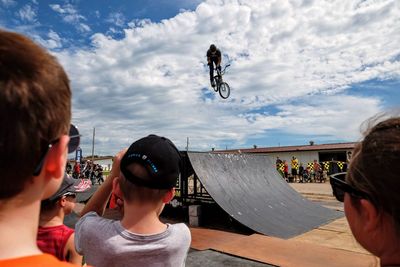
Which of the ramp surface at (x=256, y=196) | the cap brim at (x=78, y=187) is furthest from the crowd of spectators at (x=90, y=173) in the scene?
the cap brim at (x=78, y=187)

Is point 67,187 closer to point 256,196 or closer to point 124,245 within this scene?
point 124,245

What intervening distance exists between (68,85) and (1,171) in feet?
0.82

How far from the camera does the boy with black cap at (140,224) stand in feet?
4.79

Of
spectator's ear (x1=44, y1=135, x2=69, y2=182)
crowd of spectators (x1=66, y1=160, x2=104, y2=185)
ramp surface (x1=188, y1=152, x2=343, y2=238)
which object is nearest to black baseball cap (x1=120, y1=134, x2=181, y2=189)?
spectator's ear (x1=44, y1=135, x2=69, y2=182)

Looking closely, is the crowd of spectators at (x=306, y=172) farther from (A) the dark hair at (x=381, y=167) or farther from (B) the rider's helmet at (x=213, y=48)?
A: (A) the dark hair at (x=381, y=167)

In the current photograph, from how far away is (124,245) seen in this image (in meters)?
1.45

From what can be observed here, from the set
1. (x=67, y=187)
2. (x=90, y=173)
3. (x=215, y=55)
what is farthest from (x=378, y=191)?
(x=90, y=173)

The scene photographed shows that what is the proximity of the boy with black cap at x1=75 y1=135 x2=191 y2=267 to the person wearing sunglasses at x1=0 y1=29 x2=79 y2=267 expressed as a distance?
69 centimetres

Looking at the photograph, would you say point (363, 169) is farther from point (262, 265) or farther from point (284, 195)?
point (284, 195)

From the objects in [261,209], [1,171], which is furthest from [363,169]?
[261,209]

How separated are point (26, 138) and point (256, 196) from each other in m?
7.71

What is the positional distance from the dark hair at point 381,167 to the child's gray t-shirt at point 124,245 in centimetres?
84

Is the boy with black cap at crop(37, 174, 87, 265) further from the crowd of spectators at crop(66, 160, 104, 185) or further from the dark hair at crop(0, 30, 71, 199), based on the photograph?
the crowd of spectators at crop(66, 160, 104, 185)

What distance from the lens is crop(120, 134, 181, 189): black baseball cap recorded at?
1462 millimetres
